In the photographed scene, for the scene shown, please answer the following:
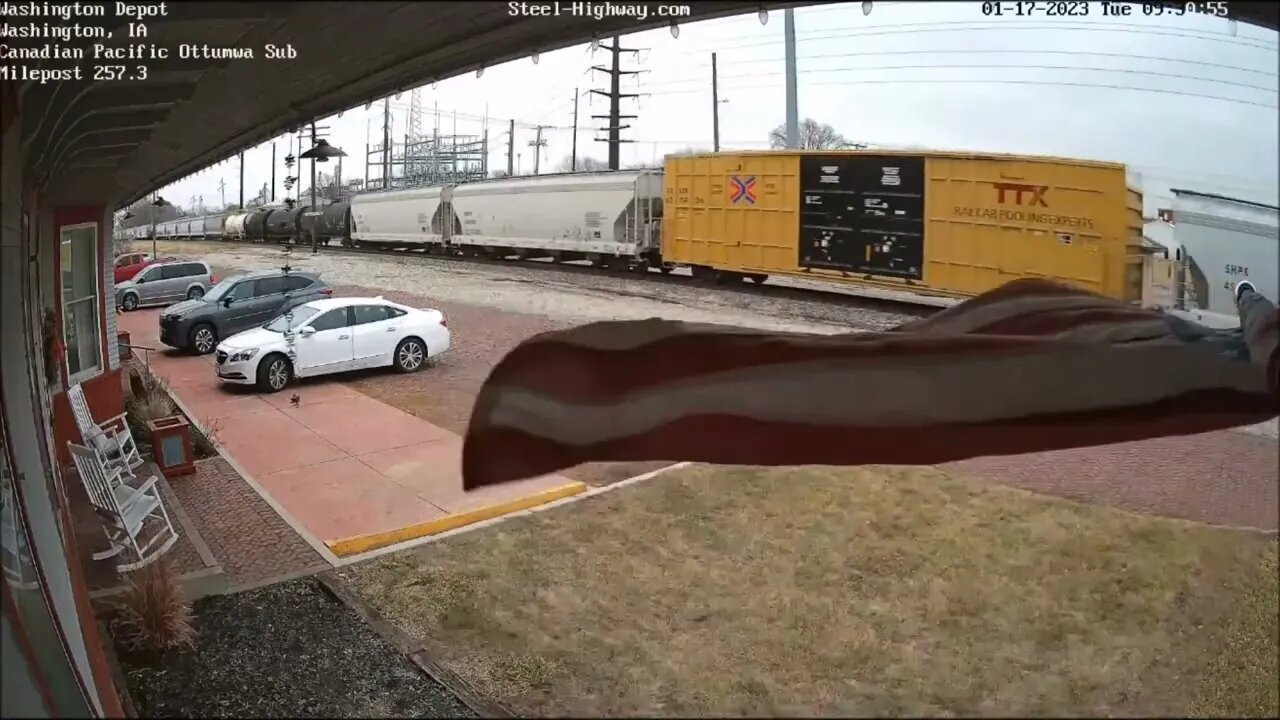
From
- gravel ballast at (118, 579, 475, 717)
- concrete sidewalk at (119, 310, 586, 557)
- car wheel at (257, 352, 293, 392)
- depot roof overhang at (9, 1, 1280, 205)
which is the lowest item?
gravel ballast at (118, 579, 475, 717)

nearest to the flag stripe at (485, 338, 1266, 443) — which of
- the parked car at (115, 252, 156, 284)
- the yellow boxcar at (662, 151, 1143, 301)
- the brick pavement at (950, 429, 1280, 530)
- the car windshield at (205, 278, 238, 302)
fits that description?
the yellow boxcar at (662, 151, 1143, 301)

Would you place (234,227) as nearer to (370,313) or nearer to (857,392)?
(370,313)

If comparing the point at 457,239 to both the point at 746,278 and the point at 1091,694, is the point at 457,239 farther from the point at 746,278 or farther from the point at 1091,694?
the point at 1091,694

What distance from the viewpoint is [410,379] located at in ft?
29.5

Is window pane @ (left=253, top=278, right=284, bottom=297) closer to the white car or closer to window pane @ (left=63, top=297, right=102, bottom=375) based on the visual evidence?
the white car

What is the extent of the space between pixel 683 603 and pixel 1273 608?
2.88m

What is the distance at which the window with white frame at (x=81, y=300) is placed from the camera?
8.38 metres

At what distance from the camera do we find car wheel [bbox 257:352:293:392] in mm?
9648

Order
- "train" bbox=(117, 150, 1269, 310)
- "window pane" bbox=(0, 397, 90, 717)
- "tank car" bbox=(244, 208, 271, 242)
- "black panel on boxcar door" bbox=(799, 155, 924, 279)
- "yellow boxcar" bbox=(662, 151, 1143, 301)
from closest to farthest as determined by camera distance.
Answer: "window pane" bbox=(0, 397, 90, 717)
"yellow boxcar" bbox=(662, 151, 1143, 301)
"train" bbox=(117, 150, 1269, 310)
"black panel on boxcar door" bbox=(799, 155, 924, 279)
"tank car" bbox=(244, 208, 271, 242)

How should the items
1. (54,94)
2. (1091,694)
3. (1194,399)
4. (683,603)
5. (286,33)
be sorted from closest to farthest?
(1194,399) → (1091,694) → (286,33) → (54,94) → (683,603)

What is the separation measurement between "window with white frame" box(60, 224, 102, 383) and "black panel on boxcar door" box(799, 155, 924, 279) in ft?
23.8

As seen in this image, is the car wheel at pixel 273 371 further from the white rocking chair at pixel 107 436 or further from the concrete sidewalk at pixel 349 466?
the white rocking chair at pixel 107 436

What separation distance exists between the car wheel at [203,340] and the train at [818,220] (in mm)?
3269

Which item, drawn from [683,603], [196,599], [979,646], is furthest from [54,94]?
[979,646]
